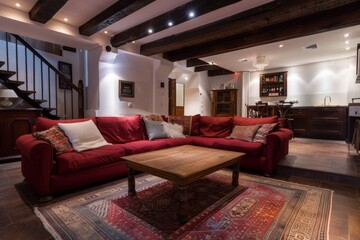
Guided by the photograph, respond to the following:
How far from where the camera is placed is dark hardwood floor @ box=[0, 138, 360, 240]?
1556 mm

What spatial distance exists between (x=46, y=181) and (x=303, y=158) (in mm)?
3918

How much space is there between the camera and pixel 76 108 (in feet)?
17.7

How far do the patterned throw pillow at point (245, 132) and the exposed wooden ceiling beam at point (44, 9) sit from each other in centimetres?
318

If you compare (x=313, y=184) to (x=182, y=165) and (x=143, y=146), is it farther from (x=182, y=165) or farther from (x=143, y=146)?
(x=143, y=146)

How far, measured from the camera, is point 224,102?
8.10m

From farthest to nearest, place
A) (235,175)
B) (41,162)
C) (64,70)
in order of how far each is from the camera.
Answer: (64,70), (235,175), (41,162)

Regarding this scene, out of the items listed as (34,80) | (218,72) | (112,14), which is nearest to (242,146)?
(112,14)

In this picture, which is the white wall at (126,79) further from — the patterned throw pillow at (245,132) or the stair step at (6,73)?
the patterned throw pillow at (245,132)

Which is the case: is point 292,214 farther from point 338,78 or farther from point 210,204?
point 338,78

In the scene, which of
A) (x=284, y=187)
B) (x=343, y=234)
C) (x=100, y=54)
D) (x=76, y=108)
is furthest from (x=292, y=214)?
(x=76, y=108)

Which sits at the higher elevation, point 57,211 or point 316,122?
point 316,122

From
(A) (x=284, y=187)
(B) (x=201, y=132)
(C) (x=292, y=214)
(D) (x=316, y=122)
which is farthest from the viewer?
(D) (x=316, y=122)

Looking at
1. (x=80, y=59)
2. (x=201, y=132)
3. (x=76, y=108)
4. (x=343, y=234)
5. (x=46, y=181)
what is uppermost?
(x=80, y=59)

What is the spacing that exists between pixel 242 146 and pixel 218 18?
7.36 feet
